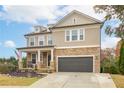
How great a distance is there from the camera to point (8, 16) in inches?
928

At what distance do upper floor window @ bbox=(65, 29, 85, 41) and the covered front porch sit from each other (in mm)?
1861

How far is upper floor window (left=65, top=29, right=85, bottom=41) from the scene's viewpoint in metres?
24.0

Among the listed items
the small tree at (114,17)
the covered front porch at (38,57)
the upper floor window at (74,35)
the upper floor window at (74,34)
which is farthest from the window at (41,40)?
the small tree at (114,17)

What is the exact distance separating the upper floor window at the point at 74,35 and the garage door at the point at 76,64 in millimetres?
1896

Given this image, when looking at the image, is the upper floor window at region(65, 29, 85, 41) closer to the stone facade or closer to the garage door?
the stone facade

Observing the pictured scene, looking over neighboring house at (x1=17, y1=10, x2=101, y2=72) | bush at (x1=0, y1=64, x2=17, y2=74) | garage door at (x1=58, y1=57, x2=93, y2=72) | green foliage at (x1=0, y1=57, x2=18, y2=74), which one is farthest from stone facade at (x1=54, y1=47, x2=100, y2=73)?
bush at (x1=0, y1=64, x2=17, y2=74)

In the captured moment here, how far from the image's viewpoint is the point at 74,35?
80.0 feet

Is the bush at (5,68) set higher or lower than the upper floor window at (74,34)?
lower

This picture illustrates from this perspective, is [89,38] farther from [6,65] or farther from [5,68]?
[5,68]

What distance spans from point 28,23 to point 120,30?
8.97 metres

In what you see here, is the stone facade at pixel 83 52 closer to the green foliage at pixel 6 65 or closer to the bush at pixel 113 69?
the bush at pixel 113 69

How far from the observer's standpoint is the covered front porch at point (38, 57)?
25.4 metres
